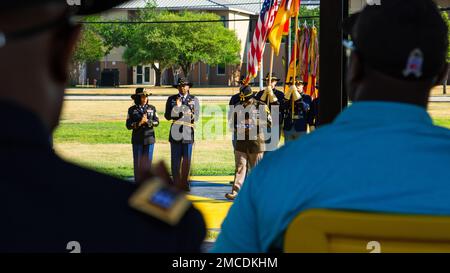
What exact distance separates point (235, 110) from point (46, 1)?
504 inches

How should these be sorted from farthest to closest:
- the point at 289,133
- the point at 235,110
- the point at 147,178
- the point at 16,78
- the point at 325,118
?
1. the point at 289,133
2. the point at 235,110
3. the point at 325,118
4. the point at 147,178
5. the point at 16,78

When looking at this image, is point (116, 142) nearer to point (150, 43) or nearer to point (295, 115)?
point (295, 115)

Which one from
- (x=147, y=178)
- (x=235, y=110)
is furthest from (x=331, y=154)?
(x=235, y=110)

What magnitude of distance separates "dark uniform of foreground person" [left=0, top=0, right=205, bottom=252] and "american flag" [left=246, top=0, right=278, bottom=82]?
1098 centimetres

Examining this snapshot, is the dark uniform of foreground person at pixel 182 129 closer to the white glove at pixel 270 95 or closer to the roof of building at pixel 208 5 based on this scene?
the white glove at pixel 270 95

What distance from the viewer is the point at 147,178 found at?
135 centimetres

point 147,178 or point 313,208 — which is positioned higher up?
point 147,178

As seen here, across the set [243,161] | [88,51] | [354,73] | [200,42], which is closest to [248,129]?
[243,161]

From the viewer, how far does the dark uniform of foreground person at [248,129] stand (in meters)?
13.8

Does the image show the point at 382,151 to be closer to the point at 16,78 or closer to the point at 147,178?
the point at 147,178

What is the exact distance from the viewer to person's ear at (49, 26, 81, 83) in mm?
1287

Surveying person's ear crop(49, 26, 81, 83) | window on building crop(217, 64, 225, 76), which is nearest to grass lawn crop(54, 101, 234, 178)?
person's ear crop(49, 26, 81, 83)

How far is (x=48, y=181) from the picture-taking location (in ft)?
4.05

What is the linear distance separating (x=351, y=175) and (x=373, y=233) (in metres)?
0.14
